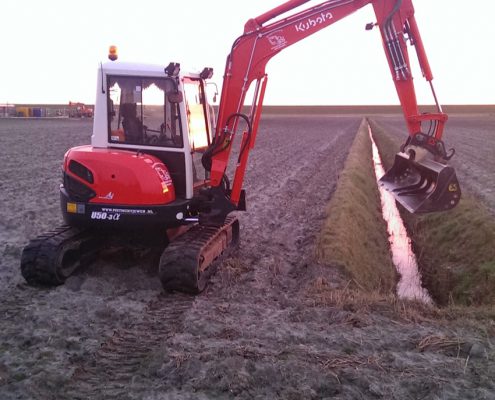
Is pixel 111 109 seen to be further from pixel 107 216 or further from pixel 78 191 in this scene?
pixel 107 216

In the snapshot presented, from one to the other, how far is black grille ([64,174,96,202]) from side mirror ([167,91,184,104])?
1685 mm

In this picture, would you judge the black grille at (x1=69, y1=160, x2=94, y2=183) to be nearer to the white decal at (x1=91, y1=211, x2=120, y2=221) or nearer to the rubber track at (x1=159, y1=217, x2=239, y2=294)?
the white decal at (x1=91, y1=211, x2=120, y2=221)

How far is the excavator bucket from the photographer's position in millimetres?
7879

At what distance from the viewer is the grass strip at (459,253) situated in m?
8.92

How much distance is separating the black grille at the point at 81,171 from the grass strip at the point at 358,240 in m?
3.90

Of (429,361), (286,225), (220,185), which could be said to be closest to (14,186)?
(286,225)

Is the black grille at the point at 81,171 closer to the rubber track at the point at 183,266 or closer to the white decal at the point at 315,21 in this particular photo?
the rubber track at the point at 183,266

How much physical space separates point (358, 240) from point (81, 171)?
6.08m

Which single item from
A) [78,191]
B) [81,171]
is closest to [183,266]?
[78,191]

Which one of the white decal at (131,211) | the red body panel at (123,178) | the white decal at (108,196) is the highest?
the red body panel at (123,178)

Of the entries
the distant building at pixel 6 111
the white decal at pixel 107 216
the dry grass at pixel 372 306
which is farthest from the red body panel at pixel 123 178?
the distant building at pixel 6 111

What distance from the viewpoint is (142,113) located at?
7.85 meters

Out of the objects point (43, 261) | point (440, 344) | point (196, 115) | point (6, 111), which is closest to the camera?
point (440, 344)

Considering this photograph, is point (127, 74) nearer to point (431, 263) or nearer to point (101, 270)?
point (101, 270)
